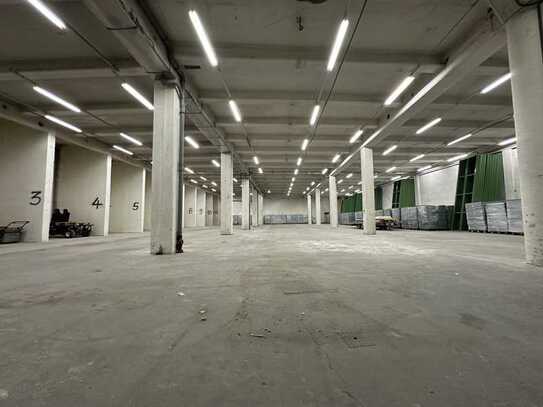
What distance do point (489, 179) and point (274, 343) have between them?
19.0 meters

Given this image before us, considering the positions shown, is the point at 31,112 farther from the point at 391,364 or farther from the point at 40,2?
the point at 391,364

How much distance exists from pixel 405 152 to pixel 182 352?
62.6 ft

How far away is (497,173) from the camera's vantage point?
14391mm

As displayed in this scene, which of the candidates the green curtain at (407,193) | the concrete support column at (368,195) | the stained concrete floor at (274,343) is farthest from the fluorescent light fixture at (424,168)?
the stained concrete floor at (274,343)

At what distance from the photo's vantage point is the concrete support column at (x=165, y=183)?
19.9ft

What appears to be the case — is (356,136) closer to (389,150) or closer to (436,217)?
(389,150)

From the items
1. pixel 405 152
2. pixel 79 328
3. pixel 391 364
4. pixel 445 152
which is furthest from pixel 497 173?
pixel 79 328

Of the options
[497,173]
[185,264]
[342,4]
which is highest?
[342,4]

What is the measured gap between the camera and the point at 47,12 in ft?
16.0

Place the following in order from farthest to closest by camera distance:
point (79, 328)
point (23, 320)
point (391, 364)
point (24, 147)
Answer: point (24, 147) → point (23, 320) → point (79, 328) → point (391, 364)

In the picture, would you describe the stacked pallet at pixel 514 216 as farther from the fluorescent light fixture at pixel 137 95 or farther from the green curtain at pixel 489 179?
the fluorescent light fixture at pixel 137 95

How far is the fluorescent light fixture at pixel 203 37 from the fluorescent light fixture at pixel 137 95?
3053mm

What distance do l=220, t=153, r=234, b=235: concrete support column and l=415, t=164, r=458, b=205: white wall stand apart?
1806cm

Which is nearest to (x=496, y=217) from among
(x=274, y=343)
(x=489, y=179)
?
(x=489, y=179)
